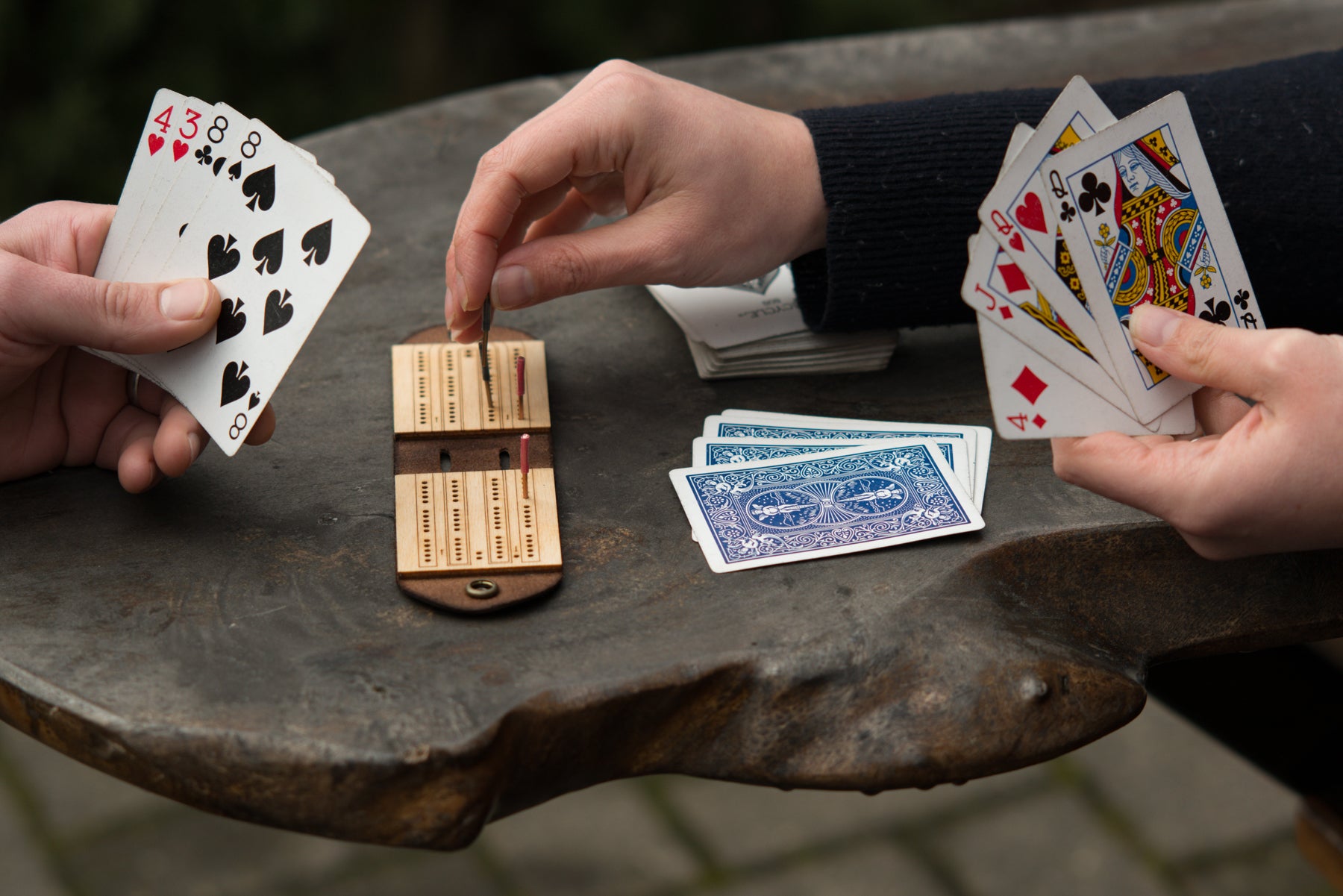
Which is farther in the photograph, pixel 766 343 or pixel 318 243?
pixel 766 343

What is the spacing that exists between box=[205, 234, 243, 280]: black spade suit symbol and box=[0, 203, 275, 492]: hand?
2cm

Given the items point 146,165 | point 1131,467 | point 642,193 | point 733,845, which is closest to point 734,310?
point 642,193

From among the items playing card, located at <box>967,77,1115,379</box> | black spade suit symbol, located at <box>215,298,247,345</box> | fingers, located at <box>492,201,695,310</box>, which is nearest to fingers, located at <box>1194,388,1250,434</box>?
playing card, located at <box>967,77,1115,379</box>

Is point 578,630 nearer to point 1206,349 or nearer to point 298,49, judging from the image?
point 1206,349

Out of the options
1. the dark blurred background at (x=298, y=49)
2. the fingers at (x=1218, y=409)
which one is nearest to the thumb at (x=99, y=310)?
the fingers at (x=1218, y=409)

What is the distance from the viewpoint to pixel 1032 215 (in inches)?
44.5

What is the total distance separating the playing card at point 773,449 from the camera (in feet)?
4.17

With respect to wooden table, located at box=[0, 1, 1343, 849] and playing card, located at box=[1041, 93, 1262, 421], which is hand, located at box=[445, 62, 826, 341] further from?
playing card, located at box=[1041, 93, 1262, 421]

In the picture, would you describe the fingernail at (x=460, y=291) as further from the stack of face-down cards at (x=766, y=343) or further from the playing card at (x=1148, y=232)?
the playing card at (x=1148, y=232)

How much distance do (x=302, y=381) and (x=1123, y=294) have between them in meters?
0.83

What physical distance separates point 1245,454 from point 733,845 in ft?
4.69

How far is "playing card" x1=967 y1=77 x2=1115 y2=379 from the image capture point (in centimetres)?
112

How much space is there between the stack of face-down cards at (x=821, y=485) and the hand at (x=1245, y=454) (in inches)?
5.5

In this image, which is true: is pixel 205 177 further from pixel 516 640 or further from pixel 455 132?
pixel 455 132
